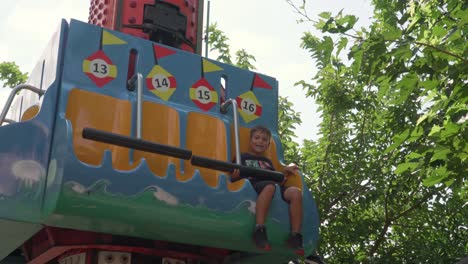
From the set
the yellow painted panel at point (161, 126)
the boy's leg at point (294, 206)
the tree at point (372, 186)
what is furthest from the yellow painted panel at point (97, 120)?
the tree at point (372, 186)

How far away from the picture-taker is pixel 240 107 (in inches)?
195

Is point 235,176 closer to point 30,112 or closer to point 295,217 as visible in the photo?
point 295,217

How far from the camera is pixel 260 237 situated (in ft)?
13.6

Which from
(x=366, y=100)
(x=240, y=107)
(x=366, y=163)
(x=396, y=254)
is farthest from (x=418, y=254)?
(x=240, y=107)

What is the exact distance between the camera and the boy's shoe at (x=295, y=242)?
169 inches

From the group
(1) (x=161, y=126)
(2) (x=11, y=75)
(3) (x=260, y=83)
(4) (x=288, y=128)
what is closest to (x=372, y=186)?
(4) (x=288, y=128)

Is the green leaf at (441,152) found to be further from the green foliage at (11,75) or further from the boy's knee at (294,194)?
the green foliage at (11,75)

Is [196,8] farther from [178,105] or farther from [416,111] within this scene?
[416,111]

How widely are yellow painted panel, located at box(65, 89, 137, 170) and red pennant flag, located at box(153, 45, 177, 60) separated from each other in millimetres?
571

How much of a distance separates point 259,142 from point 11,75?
7031 mm

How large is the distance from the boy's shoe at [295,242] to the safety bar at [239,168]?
1.28 feet

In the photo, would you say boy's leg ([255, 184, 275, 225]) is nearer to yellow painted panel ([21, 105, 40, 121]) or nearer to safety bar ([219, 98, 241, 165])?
safety bar ([219, 98, 241, 165])

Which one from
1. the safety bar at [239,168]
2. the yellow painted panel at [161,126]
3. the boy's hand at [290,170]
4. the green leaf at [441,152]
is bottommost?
the safety bar at [239,168]

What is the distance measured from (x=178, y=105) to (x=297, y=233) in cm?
125
